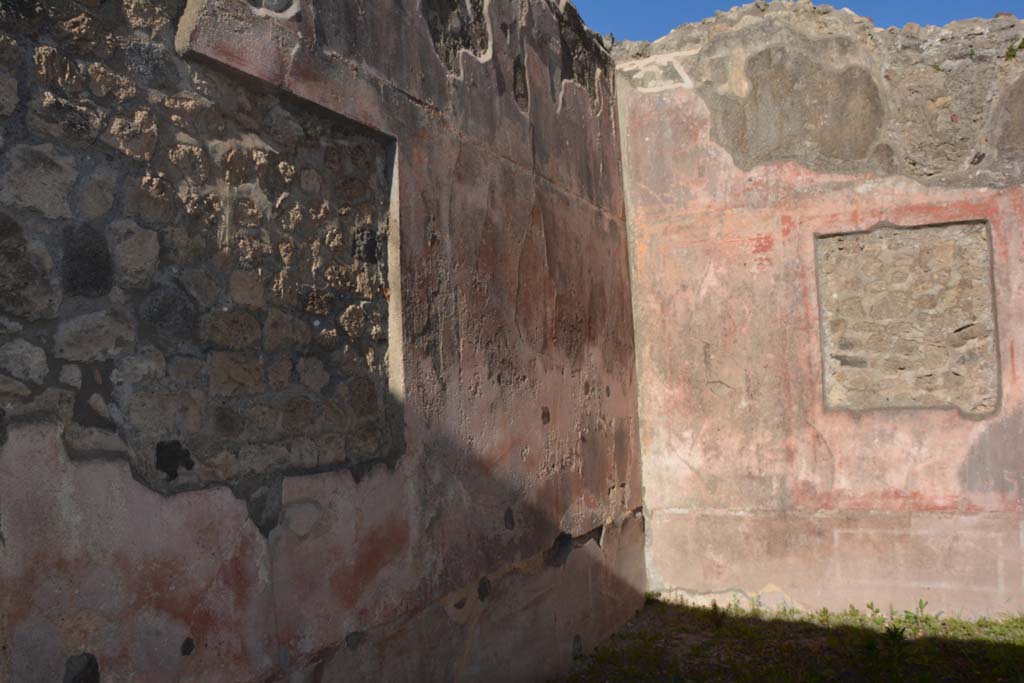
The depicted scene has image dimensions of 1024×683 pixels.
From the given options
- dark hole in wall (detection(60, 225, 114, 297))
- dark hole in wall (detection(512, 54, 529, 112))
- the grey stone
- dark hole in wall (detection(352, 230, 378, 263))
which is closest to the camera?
the grey stone

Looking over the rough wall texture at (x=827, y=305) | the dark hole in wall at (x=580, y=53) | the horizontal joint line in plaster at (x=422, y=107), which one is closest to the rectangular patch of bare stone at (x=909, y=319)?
the rough wall texture at (x=827, y=305)

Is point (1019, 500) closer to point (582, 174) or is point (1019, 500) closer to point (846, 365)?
point (846, 365)

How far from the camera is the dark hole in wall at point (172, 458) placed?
5.65 ft

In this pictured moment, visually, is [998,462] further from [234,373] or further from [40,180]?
[40,180]

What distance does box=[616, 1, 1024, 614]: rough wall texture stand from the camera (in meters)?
4.04

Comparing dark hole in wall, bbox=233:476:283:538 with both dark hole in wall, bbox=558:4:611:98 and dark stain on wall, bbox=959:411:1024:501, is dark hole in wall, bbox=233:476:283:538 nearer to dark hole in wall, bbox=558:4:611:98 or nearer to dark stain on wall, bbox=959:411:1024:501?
dark hole in wall, bbox=558:4:611:98

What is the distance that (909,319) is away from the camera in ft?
13.8

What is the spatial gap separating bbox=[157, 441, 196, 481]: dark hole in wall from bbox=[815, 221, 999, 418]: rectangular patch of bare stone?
3.36 metres

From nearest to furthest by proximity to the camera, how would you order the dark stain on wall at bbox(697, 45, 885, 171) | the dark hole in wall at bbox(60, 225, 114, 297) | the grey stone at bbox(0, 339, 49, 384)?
the grey stone at bbox(0, 339, 49, 384)
the dark hole in wall at bbox(60, 225, 114, 297)
the dark stain on wall at bbox(697, 45, 885, 171)

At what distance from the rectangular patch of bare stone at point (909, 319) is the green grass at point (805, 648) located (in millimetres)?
1017

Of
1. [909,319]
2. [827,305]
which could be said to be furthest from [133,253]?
[909,319]

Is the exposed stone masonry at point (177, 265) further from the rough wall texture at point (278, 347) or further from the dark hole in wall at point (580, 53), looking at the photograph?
the dark hole in wall at point (580, 53)

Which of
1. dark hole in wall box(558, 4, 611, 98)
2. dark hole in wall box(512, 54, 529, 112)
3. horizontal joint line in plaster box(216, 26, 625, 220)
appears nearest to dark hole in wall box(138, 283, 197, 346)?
horizontal joint line in plaster box(216, 26, 625, 220)

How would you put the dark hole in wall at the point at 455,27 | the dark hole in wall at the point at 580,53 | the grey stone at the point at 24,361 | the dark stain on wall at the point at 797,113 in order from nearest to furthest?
the grey stone at the point at 24,361 < the dark hole in wall at the point at 455,27 < the dark hole in wall at the point at 580,53 < the dark stain on wall at the point at 797,113
